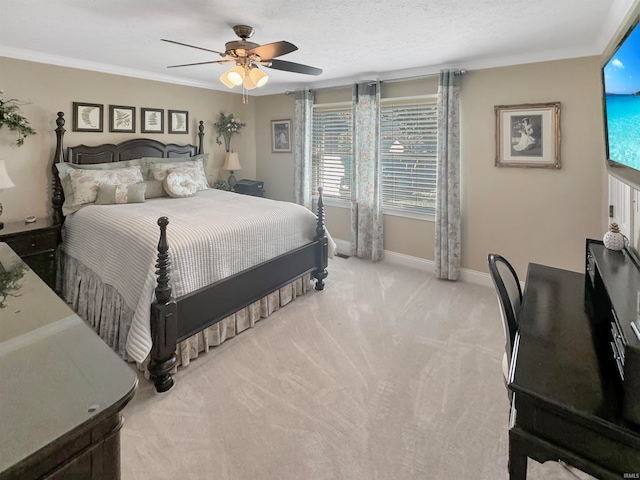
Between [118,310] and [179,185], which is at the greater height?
[179,185]

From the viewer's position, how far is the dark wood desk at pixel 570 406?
95 cm

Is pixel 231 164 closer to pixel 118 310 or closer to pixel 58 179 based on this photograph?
pixel 58 179

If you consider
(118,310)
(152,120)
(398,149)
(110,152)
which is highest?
(152,120)

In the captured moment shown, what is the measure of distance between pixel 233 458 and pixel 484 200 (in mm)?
3522

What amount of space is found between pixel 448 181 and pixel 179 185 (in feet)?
10.5

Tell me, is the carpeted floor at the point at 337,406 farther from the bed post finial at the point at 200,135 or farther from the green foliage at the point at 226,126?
the green foliage at the point at 226,126

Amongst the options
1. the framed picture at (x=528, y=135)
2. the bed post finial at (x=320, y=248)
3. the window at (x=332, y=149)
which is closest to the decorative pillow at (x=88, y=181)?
the bed post finial at (x=320, y=248)

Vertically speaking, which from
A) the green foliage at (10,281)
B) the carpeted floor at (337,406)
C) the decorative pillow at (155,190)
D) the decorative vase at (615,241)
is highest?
the decorative pillow at (155,190)

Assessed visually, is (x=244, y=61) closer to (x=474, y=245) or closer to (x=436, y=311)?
(x=436, y=311)

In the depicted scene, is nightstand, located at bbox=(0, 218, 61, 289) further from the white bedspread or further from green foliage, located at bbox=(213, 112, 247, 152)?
green foliage, located at bbox=(213, 112, 247, 152)

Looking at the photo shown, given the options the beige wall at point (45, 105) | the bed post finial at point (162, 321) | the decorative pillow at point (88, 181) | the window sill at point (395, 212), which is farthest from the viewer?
the window sill at point (395, 212)

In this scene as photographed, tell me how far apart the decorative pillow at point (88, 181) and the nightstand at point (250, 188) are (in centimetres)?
193

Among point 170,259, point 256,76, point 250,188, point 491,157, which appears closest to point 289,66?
point 256,76

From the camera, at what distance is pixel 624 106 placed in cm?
148
